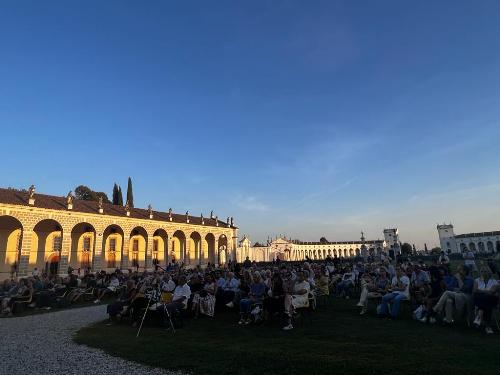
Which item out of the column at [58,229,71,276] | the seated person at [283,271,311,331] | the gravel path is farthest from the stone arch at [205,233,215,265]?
the seated person at [283,271,311,331]

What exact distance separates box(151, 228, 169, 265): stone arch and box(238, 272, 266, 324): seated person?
34830 millimetres

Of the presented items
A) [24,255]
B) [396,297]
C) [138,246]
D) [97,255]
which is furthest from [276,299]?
[138,246]

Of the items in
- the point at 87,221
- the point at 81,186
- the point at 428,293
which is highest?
the point at 81,186

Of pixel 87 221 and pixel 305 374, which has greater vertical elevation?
pixel 87 221

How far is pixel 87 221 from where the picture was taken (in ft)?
104

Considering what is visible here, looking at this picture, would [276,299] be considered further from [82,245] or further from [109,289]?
[82,245]

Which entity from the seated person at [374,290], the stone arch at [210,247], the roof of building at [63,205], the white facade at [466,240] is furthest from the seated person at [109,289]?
the white facade at [466,240]

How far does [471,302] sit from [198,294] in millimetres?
6766

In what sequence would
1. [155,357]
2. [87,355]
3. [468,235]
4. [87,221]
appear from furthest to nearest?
[468,235] → [87,221] → [87,355] → [155,357]

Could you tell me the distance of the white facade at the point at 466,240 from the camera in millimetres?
92625

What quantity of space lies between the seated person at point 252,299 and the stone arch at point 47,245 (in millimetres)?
26119

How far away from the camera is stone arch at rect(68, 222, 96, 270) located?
33.0 meters

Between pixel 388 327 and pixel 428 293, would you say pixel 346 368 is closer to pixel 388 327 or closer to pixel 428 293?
pixel 388 327

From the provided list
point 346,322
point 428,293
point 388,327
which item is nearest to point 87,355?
point 346,322
